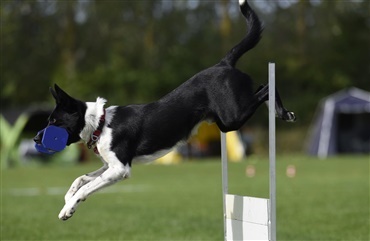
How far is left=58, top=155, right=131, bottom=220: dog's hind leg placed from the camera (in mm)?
5598

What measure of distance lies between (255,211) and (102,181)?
1.27 m

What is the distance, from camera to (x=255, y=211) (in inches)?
241

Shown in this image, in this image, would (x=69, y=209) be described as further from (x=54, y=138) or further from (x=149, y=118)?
(x=149, y=118)

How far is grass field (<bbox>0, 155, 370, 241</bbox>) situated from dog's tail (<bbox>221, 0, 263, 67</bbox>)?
3.55m

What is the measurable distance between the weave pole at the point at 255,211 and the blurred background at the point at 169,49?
A: 30661mm

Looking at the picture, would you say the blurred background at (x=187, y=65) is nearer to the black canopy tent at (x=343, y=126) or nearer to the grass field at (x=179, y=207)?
the black canopy tent at (x=343, y=126)

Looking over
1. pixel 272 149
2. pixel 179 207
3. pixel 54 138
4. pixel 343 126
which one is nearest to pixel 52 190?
pixel 179 207

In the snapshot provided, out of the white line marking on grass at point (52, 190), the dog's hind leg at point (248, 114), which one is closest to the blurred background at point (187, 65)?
the white line marking on grass at point (52, 190)

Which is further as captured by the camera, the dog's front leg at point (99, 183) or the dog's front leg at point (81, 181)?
the dog's front leg at point (81, 181)

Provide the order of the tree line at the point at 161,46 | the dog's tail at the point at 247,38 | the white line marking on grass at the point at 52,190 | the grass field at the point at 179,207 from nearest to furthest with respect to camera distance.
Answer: the dog's tail at the point at 247,38
the grass field at the point at 179,207
the white line marking on grass at the point at 52,190
the tree line at the point at 161,46

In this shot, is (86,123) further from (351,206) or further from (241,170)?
(241,170)

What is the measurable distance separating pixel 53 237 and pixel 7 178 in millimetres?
14315

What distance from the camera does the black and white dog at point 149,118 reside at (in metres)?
5.67

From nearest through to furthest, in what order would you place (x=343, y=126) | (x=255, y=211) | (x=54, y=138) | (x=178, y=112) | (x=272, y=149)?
(x=54, y=138) < (x=272, y=149) < (x=178, y=112) < (x=255, y=211) < (x=343, y=126)
